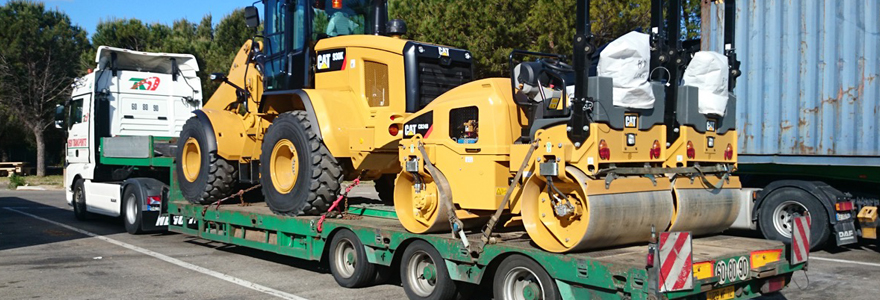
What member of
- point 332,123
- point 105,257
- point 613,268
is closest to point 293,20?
point 332,123

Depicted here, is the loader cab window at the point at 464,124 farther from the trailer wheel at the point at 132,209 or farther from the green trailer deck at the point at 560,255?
the trailer wheel at the point at 132,209

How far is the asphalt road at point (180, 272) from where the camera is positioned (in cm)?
831

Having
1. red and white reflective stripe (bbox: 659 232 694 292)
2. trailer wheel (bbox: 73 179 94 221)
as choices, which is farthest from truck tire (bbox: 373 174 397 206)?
trailer wheel (bbox: 73 179 94 221)

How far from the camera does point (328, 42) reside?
10.0 meters

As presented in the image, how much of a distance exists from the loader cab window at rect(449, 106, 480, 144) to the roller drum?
6.11 ft

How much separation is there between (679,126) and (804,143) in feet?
18.6

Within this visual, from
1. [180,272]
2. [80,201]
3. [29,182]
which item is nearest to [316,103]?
[180,272]

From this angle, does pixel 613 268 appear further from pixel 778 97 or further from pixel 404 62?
pixel 778 97

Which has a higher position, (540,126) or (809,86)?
(809,86)

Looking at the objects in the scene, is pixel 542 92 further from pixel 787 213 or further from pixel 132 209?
pixel 132 209

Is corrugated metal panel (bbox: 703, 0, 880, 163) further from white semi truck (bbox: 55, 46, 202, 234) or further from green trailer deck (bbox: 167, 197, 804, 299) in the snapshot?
white semi truck (bbox: 55, 46, 202, 234)

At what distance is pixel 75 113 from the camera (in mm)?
16281

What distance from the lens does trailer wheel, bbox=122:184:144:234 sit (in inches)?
535

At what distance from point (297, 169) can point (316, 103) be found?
0.83m
